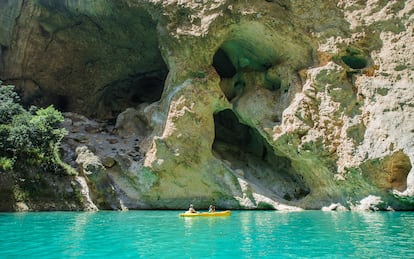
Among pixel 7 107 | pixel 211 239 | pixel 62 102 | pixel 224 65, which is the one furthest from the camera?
pixel 62 102

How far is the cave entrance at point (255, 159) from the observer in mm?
23453

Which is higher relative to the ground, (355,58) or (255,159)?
(355,58)

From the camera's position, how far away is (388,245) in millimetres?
9414

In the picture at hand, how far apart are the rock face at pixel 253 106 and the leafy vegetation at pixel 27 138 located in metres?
1.62

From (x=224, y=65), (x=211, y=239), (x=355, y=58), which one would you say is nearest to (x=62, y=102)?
(x=224, y=65)

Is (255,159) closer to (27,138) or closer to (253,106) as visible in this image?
(253,106)

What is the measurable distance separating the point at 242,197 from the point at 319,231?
985 cm

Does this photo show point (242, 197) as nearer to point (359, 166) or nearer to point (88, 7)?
point (359, 166)

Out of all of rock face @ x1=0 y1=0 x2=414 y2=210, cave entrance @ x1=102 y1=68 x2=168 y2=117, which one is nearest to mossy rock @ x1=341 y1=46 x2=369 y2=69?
rock face @ x1=0 y1=0 x2=414 y2=210

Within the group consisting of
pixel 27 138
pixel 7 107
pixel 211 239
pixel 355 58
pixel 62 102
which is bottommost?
pixel 211 239

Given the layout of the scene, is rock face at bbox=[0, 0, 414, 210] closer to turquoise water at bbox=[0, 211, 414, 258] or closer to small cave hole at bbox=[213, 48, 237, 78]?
small cave hole at bbox=[213, 48, 237, 78]

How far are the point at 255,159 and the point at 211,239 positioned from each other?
15.3 m

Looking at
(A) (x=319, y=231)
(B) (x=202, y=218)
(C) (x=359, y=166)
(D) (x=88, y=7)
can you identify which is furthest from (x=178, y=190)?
(D) (x=88, y=7)

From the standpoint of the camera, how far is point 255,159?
25641mm
